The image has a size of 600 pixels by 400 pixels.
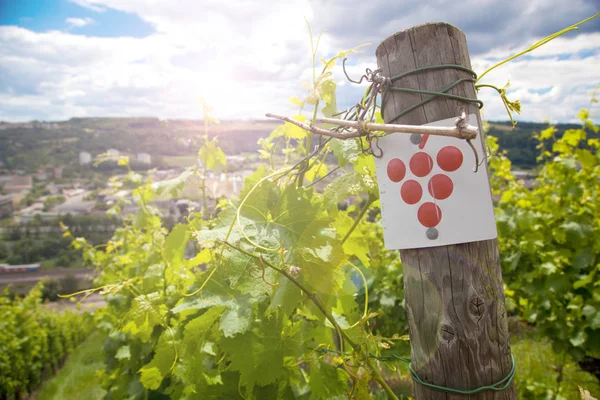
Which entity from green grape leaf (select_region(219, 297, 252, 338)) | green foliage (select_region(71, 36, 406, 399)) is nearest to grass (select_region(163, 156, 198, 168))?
green foliage (select_region(71, 36, 406, 399))

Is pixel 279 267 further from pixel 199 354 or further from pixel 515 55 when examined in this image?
pixel 515 55

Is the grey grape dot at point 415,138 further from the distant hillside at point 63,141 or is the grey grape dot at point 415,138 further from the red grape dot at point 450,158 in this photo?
the distant hillside at point 63,141

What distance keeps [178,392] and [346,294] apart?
770 mm

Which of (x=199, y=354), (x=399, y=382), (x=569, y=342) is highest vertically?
(x=199, y=354)

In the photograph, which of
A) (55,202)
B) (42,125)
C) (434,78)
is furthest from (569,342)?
(42,125)

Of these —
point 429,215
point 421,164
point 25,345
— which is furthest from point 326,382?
point 25,345

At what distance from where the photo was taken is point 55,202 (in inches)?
557

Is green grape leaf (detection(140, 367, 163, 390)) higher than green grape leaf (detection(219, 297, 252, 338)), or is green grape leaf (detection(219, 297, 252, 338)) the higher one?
green grape leaf (detection(219, 297, 252, 338))

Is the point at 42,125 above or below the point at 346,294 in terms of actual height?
above

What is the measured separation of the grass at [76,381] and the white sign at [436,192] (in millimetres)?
3985

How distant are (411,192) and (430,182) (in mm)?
55

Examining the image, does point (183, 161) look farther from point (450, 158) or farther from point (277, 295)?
point (450, 158)

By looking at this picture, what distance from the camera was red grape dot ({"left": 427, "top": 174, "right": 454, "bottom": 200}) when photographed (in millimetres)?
968

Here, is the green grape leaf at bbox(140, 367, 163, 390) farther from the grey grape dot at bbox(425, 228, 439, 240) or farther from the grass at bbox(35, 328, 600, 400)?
the grass at bbox(35, 328, 600, 400)
